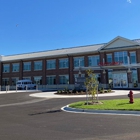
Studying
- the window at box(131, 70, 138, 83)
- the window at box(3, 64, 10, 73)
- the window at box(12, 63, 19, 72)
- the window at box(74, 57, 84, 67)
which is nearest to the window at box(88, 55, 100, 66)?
the window at box(74, 57, 84, 67)

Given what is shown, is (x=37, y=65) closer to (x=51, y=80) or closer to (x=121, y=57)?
(x=51, y=80)

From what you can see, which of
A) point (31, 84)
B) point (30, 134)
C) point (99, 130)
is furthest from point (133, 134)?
point (31, 84)

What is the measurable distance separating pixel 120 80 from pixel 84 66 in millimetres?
8518

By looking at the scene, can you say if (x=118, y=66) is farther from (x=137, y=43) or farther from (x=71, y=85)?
(x=71, y=85)

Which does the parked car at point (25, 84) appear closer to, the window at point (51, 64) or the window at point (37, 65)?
the window at point (37, 65)

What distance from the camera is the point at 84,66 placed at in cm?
4016

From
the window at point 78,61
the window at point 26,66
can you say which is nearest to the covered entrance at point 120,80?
the window at point 78,61

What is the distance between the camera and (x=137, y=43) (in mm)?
34844

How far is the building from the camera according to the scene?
1391 inches

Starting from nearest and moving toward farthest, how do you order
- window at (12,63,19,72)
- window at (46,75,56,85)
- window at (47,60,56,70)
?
window at (46,75,56,85)
window at (47,60,56,70)
window at (12,63,19,72)

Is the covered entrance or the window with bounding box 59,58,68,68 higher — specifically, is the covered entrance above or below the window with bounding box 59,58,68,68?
below

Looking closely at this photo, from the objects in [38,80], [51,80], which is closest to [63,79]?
[51,80]

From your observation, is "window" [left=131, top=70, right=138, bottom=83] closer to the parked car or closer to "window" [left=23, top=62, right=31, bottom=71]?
the parked car

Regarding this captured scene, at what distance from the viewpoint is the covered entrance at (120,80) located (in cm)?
3594
